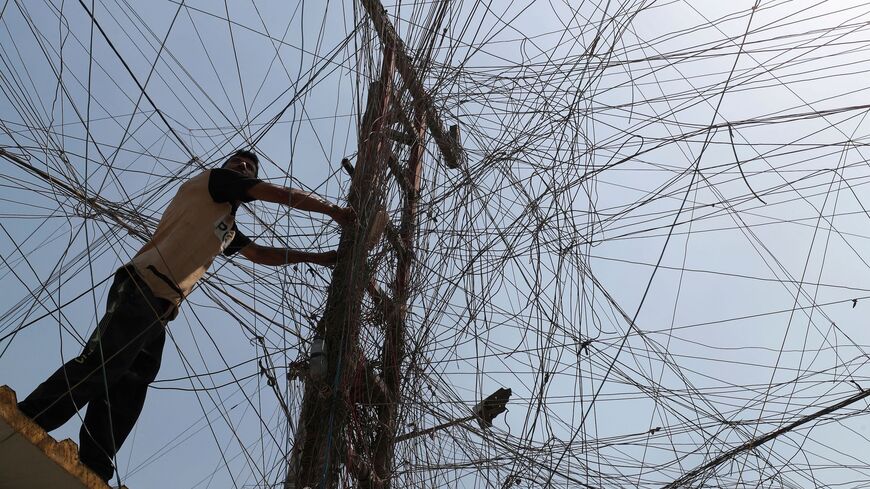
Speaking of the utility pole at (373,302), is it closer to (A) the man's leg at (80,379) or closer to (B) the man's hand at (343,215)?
(B) the man's hand at (343,215)

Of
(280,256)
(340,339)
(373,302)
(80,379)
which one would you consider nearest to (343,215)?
(280,256)

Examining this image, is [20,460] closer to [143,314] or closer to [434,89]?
[143,314]

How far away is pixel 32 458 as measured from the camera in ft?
10.6

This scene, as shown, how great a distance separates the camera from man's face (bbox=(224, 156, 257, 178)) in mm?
4336

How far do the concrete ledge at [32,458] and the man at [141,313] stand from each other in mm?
83

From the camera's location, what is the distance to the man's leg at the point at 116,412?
11.8 ft

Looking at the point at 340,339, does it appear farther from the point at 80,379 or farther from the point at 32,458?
the point at 32,458

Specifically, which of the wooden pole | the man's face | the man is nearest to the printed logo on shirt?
the man

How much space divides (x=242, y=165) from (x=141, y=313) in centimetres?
100

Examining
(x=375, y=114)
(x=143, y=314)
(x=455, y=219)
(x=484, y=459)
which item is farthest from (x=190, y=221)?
(x=484, y=459)

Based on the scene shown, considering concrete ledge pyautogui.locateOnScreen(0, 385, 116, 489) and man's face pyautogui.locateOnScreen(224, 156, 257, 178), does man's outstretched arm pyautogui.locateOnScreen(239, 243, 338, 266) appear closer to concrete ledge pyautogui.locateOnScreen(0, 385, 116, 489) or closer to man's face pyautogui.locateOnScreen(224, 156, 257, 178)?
man's face pyautogui.locateOnScreen(224, 156, 257, 178)

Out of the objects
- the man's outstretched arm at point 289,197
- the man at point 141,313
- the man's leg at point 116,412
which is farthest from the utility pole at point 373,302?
the man's leg at point 116,412

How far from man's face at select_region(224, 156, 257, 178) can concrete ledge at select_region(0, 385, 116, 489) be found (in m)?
1.52

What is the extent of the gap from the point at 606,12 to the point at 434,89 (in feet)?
3.60
